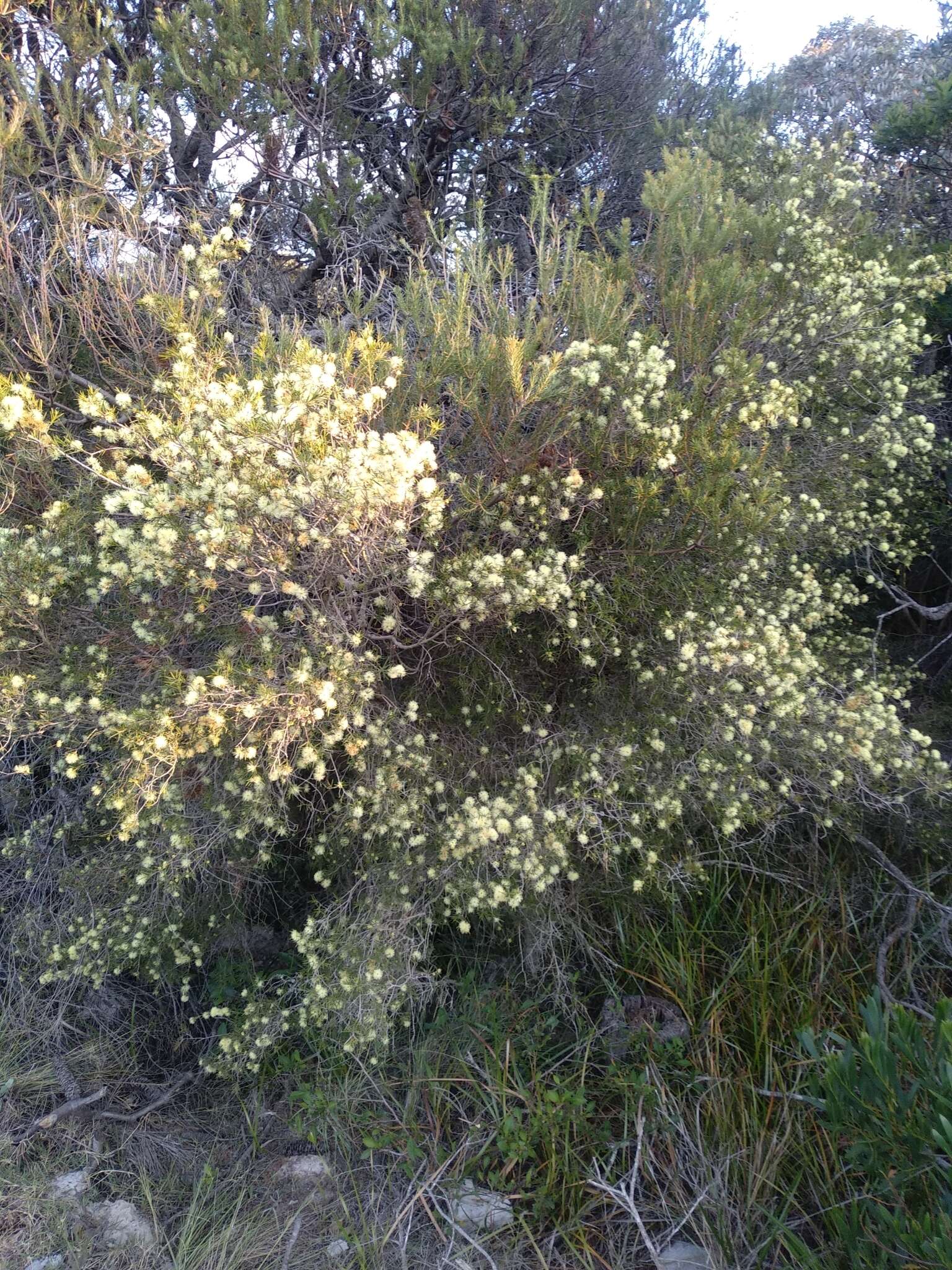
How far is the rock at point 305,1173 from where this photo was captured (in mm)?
3271

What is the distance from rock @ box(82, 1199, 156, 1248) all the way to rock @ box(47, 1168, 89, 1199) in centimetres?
8

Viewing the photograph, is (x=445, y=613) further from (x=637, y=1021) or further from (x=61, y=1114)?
(x=61, y=1114)

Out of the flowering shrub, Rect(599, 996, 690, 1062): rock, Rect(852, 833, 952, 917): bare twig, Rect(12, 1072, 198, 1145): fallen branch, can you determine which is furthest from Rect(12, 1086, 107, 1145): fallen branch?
Rect(852, 833, 952, 917): bare twig

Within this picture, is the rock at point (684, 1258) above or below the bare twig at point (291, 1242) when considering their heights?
below

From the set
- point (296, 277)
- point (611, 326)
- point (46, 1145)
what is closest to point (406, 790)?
point (611, 326)

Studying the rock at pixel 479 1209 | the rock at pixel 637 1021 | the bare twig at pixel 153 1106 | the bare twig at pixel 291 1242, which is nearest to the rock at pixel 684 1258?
the rock at pixel 479 1209

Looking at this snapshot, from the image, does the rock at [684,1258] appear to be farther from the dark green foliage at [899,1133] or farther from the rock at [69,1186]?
the rock at [69,1186]

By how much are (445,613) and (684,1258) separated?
7.66ft

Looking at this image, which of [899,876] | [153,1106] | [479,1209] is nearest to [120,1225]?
[153,1106]

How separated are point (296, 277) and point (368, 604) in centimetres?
256

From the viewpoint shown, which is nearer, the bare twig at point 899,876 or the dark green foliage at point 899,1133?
the dark green foliage at point 899,1133

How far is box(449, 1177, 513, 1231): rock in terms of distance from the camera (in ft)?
9.68

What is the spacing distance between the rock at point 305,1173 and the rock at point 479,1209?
1.91 ft

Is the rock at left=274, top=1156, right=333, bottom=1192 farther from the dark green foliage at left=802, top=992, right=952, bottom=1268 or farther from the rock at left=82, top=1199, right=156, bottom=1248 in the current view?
the dark green foliage at left=802, top=992, right=952, bottom=1268
